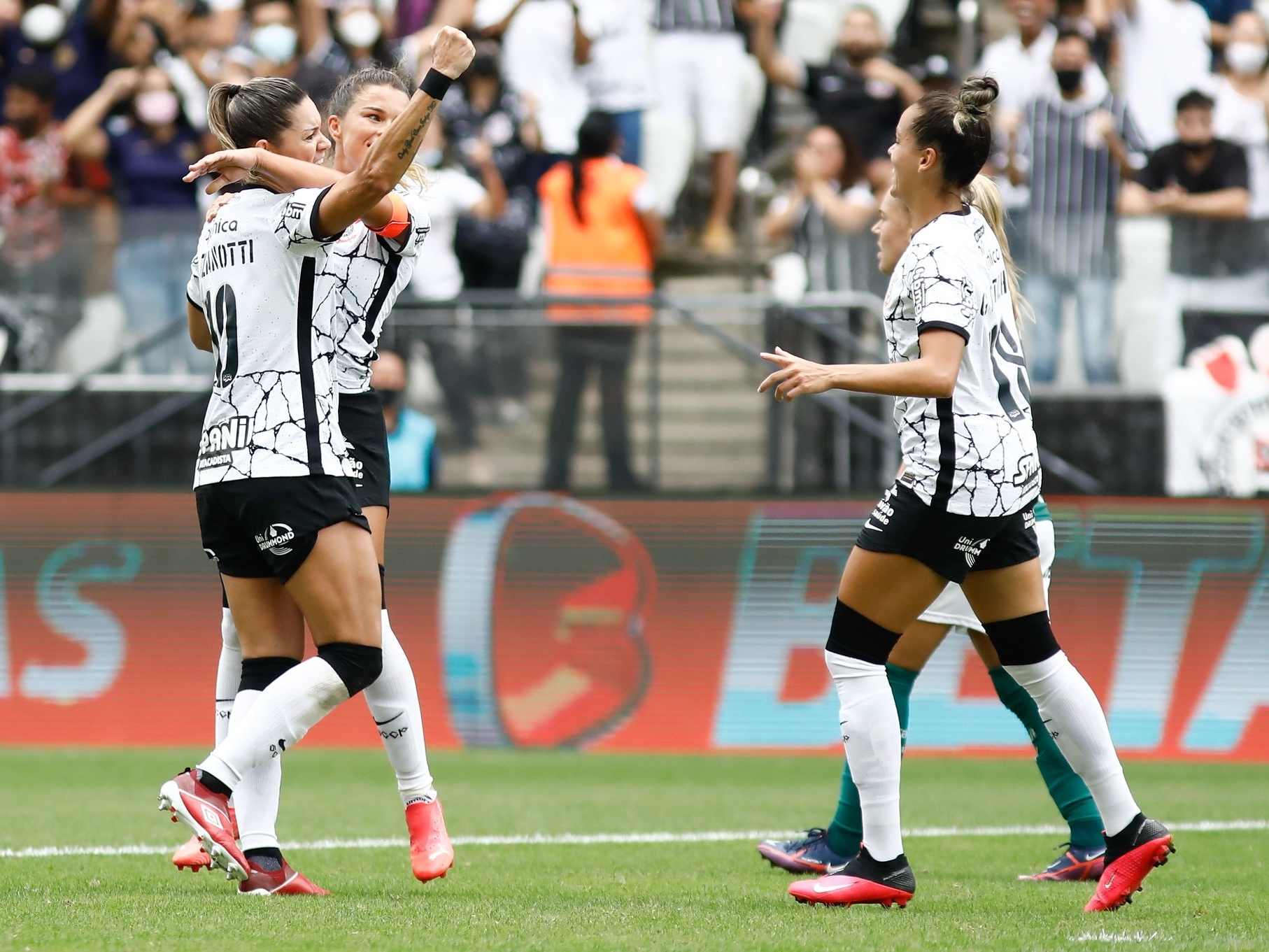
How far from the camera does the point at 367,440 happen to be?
5094mm

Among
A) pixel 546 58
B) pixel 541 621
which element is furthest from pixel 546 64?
pixel 541 621

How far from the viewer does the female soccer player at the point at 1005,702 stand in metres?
5.31

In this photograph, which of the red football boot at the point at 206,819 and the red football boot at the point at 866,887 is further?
the red football boot at the point at 866,887

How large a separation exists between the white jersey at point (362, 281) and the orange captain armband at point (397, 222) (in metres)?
0.05

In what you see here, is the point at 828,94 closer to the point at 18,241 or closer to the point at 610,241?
the point at 610,241

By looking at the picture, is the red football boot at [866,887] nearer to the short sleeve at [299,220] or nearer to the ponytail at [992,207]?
the ponytail at [992,207]

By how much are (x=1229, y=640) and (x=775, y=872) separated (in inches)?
203

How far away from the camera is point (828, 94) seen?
40.9 ft

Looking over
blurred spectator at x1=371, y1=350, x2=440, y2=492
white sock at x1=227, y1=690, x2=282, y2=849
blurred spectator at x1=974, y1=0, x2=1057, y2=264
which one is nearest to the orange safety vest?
blurred spectator at x1=371, y1=350, x2=440, y2=492

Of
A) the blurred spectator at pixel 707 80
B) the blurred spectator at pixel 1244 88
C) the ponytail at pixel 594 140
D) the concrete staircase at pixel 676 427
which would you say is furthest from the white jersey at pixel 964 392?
the blurred spectator at pixel 707 80

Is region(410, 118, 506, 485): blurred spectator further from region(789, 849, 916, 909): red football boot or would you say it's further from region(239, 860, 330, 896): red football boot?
region(789, 849, 916, 909): red football boot

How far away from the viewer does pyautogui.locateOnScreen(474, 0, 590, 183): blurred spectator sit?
12312mm

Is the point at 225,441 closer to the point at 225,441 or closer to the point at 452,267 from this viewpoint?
the point at 225,441

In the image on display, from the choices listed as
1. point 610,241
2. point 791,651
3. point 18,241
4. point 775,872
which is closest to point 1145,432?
point 791,651
